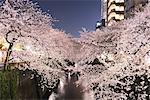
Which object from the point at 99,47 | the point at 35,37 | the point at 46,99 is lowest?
the point at 46,99

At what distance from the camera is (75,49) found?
2717cm

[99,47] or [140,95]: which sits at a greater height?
[99,47]

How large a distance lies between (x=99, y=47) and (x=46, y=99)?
22.6 ft

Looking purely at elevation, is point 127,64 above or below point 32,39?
below

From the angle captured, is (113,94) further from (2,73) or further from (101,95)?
(2,73)

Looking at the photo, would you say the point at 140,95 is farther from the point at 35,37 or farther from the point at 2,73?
the point at 35,37

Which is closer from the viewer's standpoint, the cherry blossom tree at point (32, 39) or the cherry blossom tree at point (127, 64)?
the cherry blossom tree at point (127, 64)

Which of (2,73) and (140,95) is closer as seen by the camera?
(140,95)

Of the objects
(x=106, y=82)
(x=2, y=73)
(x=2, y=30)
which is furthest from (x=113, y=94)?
(x=2, y=30)

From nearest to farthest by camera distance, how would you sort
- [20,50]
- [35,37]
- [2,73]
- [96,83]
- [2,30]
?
[96,83] → [2,73] → [2,30] → [35,37] → [20,50]

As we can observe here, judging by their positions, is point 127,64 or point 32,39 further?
point 32,39

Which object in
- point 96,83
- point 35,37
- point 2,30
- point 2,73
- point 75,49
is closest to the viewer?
point 96,83

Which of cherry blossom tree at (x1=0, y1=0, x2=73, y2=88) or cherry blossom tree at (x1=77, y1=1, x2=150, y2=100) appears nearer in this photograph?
cherry blossom tree at (x1=77, y1=1, x2=150, y2=100)

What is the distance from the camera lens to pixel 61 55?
23328mm
